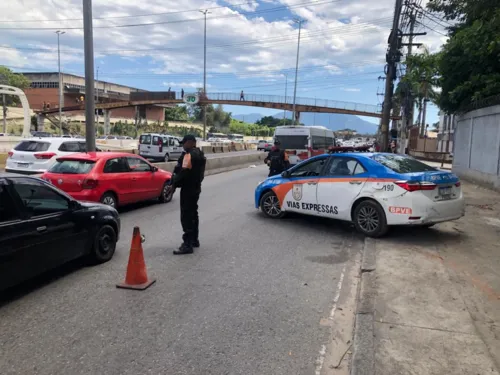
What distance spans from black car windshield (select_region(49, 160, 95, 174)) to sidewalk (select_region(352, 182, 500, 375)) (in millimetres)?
5801

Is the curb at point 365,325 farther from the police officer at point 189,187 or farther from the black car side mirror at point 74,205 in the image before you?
the black car side mirror at point 74,205

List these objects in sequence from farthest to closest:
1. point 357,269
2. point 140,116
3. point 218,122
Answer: point 218,122 < point 140,116 < point 357,269

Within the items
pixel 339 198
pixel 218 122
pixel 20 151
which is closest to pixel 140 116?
pixel 218 122

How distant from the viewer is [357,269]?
19.7ft

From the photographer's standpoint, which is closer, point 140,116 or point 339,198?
point 339,198

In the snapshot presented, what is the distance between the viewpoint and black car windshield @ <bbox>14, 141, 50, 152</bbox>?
13180 mm

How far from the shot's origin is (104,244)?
5973mm

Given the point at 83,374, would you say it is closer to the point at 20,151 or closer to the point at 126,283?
the point at 126,283

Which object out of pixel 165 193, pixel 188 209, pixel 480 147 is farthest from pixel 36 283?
pixel 480 147

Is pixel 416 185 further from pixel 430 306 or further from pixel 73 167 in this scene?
pixel 73 167

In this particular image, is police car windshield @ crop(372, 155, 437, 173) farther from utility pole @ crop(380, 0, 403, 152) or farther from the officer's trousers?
utility pole @ crop(380, 0, 403, 152)

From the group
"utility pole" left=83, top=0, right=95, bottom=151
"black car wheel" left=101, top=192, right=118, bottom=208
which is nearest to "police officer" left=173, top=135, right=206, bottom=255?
"black car wheel" left=101, top=192, right=118, bottom=208

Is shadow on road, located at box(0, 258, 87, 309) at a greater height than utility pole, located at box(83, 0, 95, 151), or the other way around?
utility pole, located at box(83, 0, 95, 151)

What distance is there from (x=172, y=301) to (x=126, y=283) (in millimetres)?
746
